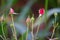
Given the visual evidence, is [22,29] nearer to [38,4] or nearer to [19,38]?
[19,38]

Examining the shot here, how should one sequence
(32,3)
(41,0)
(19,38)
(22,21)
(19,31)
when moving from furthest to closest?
(41,0) → (32,3) → (22,21) → (19,31) → (19,38)

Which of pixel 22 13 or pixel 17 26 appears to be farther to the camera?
pixel 22 13

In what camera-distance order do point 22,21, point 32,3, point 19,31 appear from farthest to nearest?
point 32,3 < point 22,21 < point 19,31

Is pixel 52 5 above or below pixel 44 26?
above

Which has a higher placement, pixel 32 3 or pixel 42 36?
pixel 32 3

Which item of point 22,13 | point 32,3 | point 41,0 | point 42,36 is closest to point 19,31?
point 42,36

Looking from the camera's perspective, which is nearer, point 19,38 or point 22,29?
point 19,38

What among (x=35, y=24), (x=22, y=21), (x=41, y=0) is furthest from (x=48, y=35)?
(x=41, y=0)

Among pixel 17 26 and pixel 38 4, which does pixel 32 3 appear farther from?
pixel 17 26

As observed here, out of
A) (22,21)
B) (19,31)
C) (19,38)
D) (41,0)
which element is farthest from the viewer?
(41,0)
